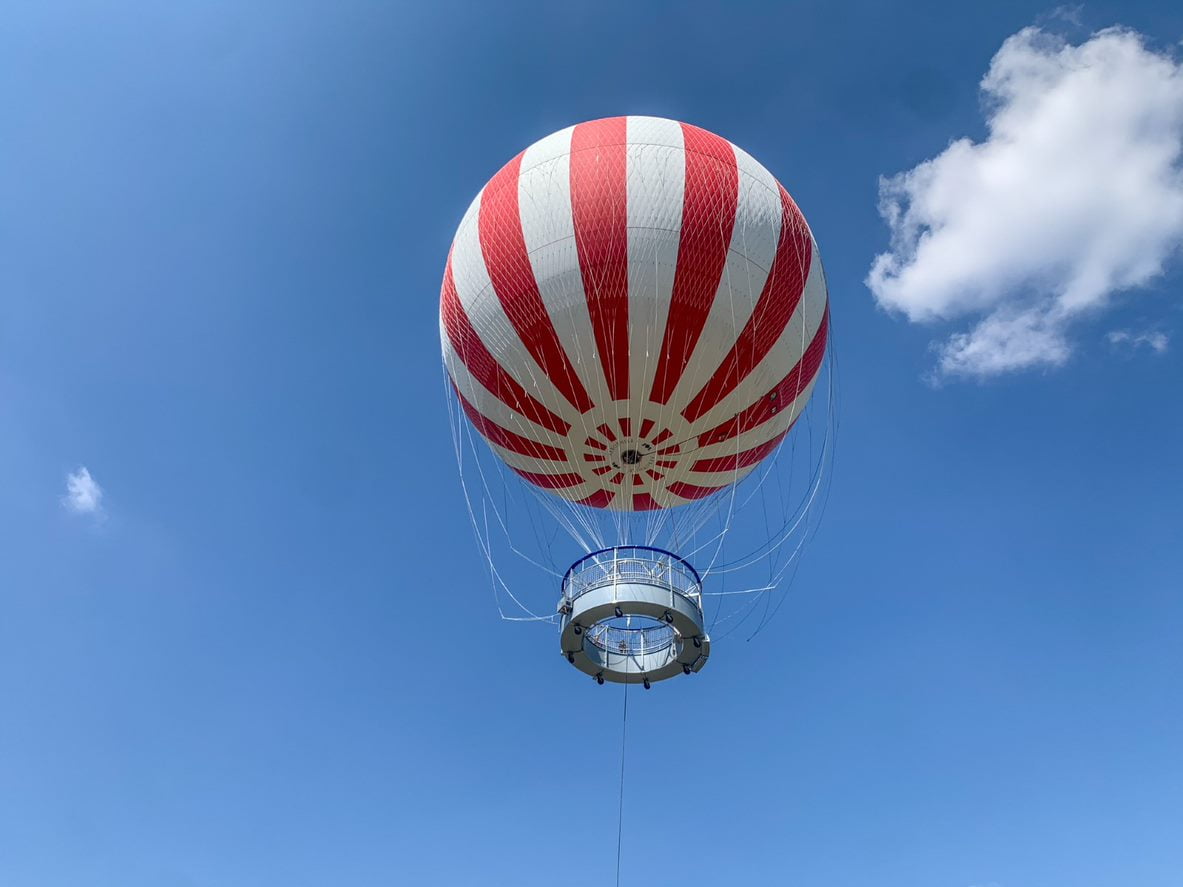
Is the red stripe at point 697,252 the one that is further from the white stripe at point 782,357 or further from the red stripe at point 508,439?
the red stripe at point 508,439

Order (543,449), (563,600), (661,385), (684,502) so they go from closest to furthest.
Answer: (563,600)
(661,385)
(543,449)
(684,502)

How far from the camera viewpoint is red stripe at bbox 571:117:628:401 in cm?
1157

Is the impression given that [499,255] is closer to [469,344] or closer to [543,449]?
[469,344]

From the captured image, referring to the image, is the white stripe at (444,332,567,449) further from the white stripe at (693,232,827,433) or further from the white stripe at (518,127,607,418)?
the white stripe at (693,232,827,433)

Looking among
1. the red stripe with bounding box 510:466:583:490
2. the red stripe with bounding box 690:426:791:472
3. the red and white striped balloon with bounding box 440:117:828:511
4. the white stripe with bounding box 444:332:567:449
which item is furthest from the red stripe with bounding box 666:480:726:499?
the white stripe with bounding box 444:332:567:449

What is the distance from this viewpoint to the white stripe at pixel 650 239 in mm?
11555

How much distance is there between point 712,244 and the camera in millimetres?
11672

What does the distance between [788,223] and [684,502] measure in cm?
563

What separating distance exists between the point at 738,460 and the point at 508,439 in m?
4.12

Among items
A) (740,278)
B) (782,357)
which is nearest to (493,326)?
(740,278)

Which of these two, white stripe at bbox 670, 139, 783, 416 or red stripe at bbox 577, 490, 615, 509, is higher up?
white stripe at bbox 670, 139, 783, 416

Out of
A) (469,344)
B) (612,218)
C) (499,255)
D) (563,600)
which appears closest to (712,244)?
(612,218)

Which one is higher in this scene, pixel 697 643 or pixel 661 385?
pixel 661 385

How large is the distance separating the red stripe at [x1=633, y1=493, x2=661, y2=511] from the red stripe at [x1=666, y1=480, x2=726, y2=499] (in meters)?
0.45
